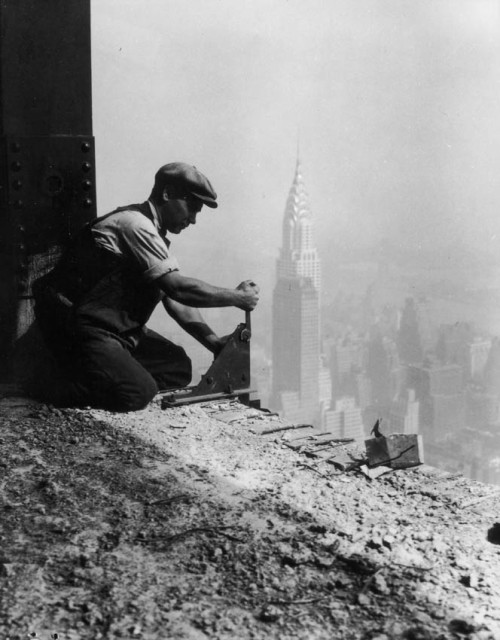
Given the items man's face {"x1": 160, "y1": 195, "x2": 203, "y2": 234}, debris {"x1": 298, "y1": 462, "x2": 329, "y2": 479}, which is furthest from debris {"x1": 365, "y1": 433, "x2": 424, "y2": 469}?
man's face {"x1": 160, "y1": 195, "x2": 203, "y2": 234}

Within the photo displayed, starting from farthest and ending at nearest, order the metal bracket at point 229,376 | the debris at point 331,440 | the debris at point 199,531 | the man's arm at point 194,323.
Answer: the man's arm at point 194,323 → the metal bracket at point 229,376 → the debris at point 331,440 → the debris at point 199,531

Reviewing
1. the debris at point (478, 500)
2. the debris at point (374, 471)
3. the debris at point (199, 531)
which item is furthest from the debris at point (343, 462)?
the debris at point (199, 531)

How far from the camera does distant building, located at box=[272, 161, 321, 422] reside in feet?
61.4

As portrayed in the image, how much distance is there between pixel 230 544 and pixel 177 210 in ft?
8.79

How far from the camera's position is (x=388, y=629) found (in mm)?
2438

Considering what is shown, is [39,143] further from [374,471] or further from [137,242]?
[374,471]

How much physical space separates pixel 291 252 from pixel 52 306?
13.7 meters

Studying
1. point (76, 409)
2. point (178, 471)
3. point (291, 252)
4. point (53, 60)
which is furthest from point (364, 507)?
point (291, 252)

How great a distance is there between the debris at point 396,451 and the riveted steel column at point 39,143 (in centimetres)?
265

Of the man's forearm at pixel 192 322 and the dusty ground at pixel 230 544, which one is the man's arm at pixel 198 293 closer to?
the man's forearm at pixel 192 322

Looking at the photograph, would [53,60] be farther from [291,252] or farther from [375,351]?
[375,351]

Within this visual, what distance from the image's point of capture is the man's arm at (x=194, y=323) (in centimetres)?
530

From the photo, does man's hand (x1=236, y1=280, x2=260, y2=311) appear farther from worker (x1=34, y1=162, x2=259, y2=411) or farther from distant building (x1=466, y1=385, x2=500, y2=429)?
distant building (x1=466, y1=385, x2=500, y2=429)

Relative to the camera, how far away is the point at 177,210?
16.8 ft
